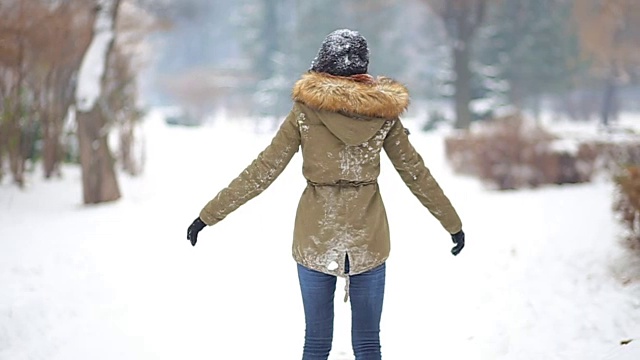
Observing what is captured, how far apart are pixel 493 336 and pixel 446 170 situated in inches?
426

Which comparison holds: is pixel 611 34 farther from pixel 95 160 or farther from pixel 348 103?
pixel 348 103

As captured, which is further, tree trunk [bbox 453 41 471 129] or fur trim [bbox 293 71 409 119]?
tree trunk [bbox 453 41 471 129]

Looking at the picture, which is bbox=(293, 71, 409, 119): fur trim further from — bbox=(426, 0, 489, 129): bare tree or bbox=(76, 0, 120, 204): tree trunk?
bbox=(426, 0, 489, 129): bare tree

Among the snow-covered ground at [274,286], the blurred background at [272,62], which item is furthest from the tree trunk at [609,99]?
the snow-covered ground at [274,286]

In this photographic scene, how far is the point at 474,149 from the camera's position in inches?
531

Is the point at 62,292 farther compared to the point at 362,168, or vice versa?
the point at 62,292

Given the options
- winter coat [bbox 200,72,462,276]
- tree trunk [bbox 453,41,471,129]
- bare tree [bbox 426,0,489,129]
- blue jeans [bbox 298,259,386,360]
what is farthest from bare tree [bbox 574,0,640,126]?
blue jeans [bbox 298,259,386,360]

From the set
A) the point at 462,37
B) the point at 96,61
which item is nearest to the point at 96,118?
the point at 96,61

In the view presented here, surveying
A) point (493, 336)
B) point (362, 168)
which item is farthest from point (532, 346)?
point (362, 168)

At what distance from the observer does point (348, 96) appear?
2895 millimetres

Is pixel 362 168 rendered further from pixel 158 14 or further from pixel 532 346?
pixel 158 14

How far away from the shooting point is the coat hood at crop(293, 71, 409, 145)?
2.89 meters

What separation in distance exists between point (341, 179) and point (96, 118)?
25.5ft

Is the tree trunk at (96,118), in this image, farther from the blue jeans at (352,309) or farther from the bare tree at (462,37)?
the bare tree at (462,37)
